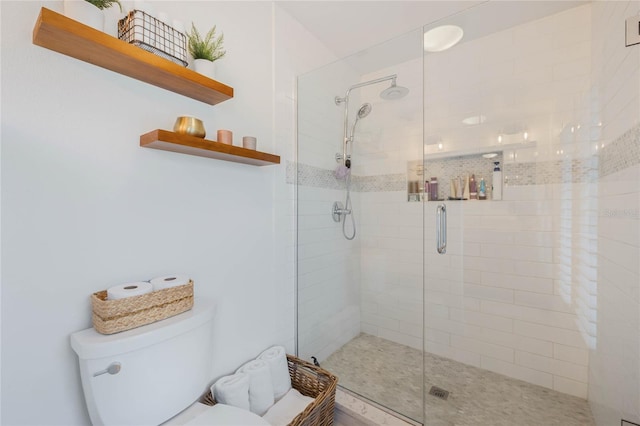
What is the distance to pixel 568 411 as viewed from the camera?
1573 mm

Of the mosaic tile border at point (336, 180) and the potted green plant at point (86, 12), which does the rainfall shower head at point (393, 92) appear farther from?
the potted green plant at point (86, 12)

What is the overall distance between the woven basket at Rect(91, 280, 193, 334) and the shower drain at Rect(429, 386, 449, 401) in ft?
5.01

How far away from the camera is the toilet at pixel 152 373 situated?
0.85 metres

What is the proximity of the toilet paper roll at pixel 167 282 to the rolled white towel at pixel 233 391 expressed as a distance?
1.78 ft

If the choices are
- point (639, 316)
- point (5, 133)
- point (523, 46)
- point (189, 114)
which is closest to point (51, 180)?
point (5, 133)

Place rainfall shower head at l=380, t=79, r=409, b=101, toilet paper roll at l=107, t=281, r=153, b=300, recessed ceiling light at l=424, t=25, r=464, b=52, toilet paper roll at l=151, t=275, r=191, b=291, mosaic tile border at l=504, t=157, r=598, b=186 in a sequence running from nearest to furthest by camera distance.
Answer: toilet paper roll at l=107, t=281, r=153, b=300 → toilet paper roll at l=151, t=275, r=191, b=291 → mosaic tile border at l=504, t=157, r=598, b=186 → recessed ceiling light at l=424, t=25, r=464, b=52 → rainfall shower head at l=380, t=79, r=409, b=101

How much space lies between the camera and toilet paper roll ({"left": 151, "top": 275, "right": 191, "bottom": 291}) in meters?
1.04

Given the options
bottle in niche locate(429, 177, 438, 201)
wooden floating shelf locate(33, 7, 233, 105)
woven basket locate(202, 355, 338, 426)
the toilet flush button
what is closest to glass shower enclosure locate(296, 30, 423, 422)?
bottle in niche locate(429, 177, 438, 201)

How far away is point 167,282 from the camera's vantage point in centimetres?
106

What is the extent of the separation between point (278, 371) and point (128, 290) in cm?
91

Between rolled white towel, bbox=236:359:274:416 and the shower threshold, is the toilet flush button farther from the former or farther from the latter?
the shower threshold

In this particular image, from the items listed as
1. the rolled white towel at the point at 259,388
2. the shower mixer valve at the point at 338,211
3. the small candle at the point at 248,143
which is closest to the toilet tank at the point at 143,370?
the rolled white towel at the point at 259,388

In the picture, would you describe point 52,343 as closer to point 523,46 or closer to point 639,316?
point 639,316

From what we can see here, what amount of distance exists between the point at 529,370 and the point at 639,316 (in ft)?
3.26
